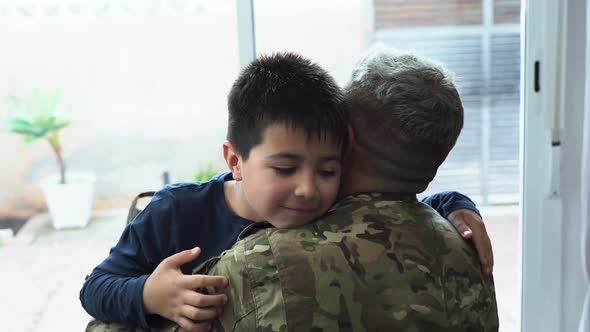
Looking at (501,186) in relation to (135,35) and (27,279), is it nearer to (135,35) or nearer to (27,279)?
(135,35)

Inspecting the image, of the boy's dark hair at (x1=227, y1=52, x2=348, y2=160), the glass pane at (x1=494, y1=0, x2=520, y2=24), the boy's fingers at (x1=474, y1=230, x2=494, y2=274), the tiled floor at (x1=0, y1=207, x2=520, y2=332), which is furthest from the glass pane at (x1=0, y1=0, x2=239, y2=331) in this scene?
the boy's fingers at (x1=474, y1=230, x2=494, y2=274)

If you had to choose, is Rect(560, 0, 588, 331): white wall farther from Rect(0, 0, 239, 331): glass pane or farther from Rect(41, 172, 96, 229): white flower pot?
Rect(41, 172, 96, 229): white flower pot

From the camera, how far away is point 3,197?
9.04 feet

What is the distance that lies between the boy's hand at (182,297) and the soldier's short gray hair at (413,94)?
0.32 m

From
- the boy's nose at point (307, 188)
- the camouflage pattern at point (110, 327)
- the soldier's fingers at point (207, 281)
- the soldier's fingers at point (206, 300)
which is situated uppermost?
the boy's nose at point (307, 188)

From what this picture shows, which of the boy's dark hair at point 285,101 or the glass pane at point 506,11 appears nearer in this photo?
the boy's dark hair at point 285,101

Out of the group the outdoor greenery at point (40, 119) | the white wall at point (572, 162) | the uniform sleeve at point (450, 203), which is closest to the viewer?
the uniform sleeve at point (450, 203)

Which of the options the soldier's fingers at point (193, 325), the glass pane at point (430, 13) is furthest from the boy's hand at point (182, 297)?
the glass pane at point (430, 13)

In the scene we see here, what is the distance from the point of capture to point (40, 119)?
2.66m

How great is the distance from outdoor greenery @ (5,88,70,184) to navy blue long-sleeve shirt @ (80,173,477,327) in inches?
60.8

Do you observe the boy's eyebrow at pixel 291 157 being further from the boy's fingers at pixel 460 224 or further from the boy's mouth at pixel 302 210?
the boy's fingers at pixel 460 224

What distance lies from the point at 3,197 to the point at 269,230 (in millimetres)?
2076

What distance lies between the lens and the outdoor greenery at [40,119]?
104 inches

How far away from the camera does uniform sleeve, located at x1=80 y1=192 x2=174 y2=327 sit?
1041mm
